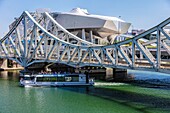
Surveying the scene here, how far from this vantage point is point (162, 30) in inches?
1199

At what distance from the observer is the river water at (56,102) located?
30330mm

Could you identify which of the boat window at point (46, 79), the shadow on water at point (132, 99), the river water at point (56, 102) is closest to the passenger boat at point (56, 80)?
the boat window at point (46, 79)

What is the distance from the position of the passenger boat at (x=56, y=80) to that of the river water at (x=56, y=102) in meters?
3.60

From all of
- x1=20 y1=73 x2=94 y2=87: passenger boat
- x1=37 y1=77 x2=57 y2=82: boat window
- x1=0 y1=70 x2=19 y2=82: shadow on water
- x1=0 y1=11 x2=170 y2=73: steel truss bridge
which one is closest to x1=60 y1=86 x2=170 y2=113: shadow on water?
x1=0 y1=11 x2=170 y2=73: steel truss bridge

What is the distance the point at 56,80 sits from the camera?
162 ft

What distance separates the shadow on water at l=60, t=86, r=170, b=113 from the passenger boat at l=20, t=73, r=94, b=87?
4.15m

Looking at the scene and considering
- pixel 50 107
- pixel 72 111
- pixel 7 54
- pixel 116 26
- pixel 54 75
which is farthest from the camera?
pixel 116 26

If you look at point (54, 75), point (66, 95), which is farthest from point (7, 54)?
point (66, 95)

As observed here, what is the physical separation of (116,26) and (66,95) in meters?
73.5

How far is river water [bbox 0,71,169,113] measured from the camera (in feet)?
99.5

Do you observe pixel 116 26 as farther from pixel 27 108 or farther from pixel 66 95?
pixel 27 108

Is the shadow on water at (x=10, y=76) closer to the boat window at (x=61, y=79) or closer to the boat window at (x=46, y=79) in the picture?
the boat window at (x=46, y=79)

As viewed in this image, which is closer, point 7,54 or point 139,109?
point 139,109

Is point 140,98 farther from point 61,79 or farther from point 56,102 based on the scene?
point 61,79
